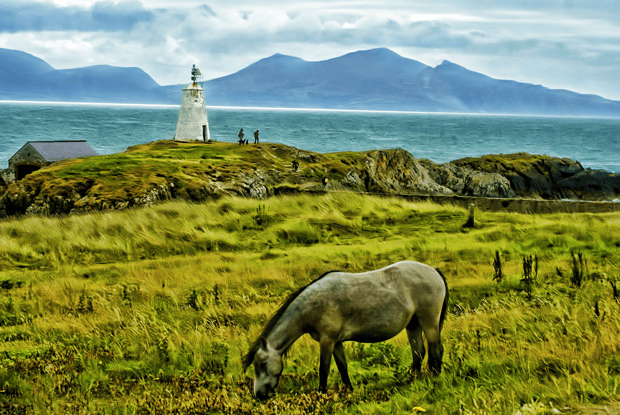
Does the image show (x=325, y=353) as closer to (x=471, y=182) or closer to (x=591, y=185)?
(x=471, y=182)

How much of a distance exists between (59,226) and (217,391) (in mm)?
14047

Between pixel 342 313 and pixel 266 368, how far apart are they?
0.92 m

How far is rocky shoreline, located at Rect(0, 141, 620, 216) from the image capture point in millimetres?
24281

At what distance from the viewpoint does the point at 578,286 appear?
10.3 metres

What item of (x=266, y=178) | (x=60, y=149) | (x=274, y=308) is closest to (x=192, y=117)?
(x=60, y=149)

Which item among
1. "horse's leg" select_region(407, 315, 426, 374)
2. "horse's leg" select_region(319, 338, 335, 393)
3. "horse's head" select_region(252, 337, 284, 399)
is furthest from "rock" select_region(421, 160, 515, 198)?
"horse's head" select_region(252, 337, 284, 399)

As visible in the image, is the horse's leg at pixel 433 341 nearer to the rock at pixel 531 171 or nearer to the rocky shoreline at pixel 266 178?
the rocky shoreline at pixel 266 178

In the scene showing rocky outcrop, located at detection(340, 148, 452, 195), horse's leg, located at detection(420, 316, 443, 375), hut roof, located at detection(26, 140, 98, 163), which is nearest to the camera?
horse's leg, located at detection(420, 316, 443, 375)

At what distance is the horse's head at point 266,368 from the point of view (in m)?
5.39

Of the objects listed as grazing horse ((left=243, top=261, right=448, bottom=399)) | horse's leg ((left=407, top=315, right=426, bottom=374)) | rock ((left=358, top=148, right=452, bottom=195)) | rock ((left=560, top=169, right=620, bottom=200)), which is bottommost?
rock ((left=560, top=169, right=620, bottom=200))

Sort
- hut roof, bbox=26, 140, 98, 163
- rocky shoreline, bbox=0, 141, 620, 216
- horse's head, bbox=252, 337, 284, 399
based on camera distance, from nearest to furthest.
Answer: horse's head, bbox=252, 337, 284, 399
rocky shoreline, bbox=0, 141, 620, 216
hut roof, bbox=26, 140, 98, 163

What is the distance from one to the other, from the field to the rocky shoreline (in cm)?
523

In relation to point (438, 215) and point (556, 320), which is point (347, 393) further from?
point (438, 215)

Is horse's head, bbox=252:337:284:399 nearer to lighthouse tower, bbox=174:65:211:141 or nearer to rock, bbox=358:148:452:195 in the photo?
rock, bbox=358:148:452:195
